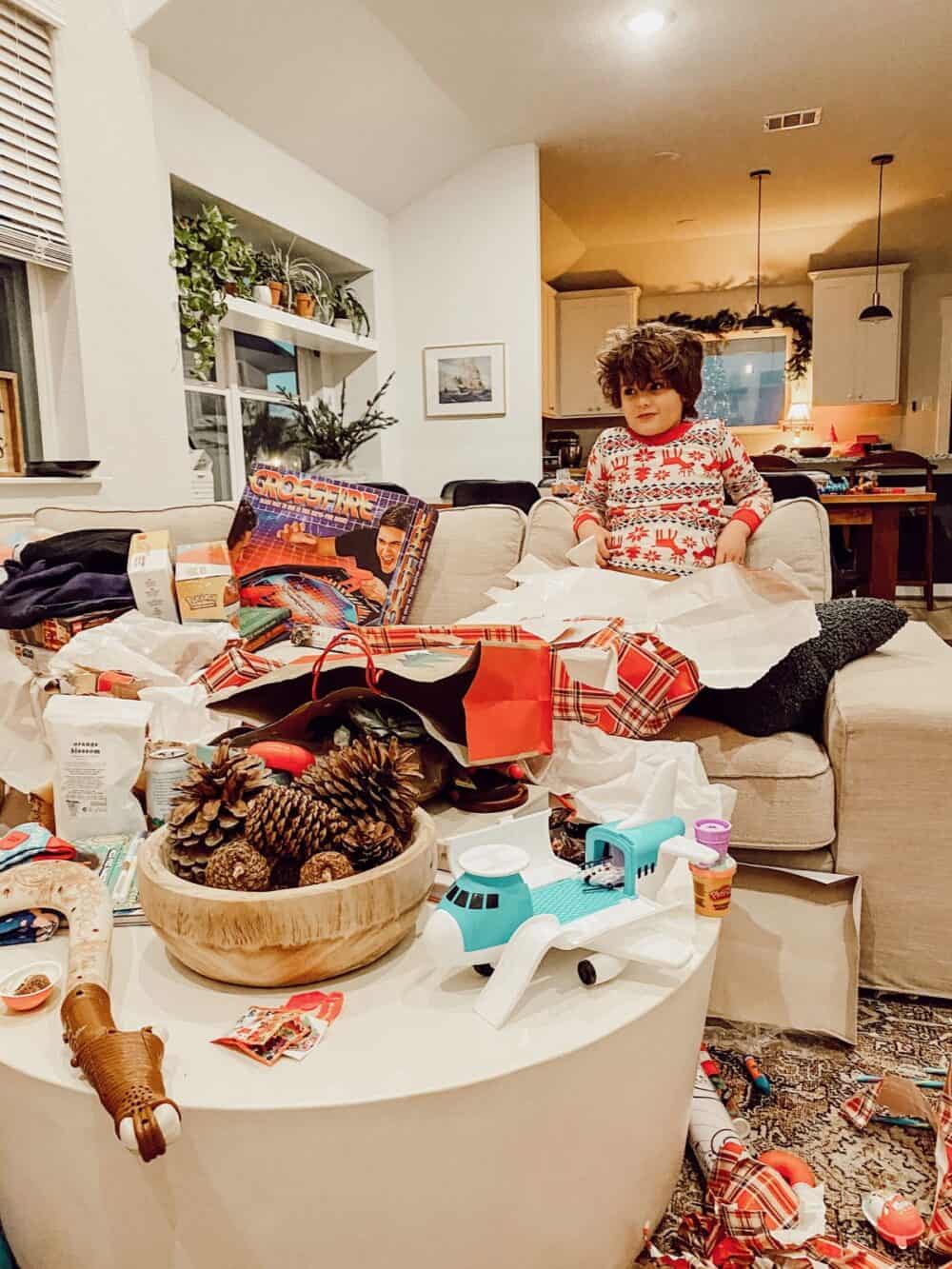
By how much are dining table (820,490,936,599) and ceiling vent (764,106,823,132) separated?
225 cm

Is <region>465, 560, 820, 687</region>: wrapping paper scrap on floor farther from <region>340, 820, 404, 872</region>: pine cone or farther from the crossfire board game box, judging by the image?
<region>340, 820, 404, 872</region>: pine cone

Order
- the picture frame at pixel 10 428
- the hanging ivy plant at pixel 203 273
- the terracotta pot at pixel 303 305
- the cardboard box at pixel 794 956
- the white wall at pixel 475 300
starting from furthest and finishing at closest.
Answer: the white wall at pixel 475 300 → the terracotta pot at pixel 303 305 → the hanging ivy plant at pixel 203 273 → the picture frame at pixel 10 428 → the cardboard box at pixel 794 956

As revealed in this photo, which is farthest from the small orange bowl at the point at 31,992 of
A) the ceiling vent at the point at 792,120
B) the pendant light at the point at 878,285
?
the pendant light at the point at 878,285

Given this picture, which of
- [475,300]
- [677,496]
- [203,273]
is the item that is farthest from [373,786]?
[475,300]

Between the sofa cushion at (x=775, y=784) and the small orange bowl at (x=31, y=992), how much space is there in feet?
3.29

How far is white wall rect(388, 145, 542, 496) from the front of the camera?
5.14m

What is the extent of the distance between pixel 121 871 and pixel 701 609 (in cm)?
102

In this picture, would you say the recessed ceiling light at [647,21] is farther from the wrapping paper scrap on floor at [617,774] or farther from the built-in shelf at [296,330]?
the wrapping paper scrap on floor at [617,774]

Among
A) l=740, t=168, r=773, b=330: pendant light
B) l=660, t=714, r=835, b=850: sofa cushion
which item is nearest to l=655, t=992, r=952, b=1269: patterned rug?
l=660, t=714, r=835, b=850: sofa cushion

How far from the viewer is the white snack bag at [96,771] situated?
1.13 meters

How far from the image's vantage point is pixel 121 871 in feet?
3.34

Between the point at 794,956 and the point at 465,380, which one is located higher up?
the point at 465,380

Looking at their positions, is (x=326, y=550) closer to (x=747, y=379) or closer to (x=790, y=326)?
(x=747, y=379)

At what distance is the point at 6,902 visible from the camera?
2.90 ft
